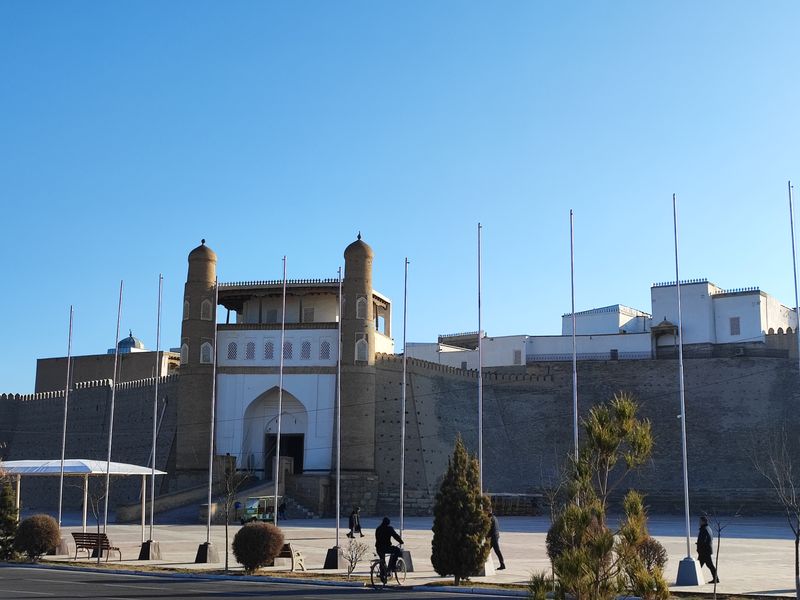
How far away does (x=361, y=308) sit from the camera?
4075cm

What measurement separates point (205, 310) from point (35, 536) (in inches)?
880

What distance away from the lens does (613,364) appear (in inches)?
1943

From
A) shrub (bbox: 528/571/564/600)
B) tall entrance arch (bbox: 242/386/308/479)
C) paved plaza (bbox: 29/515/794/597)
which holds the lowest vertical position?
paved plaza (bbox: 29/515/794/597)

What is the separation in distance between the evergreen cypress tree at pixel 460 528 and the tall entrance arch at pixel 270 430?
84.4 feet

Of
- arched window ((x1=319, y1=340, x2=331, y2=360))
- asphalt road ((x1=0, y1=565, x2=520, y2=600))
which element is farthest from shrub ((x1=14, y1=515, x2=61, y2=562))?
arched window ((x1=319, y1=340, x2=331, y2=360))

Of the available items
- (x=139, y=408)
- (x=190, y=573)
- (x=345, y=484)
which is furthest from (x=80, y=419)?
(x=190, y=573)

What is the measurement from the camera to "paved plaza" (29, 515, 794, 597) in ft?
55.5

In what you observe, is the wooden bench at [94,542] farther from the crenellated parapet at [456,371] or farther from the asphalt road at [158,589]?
the crenellated parapet at [456,371]

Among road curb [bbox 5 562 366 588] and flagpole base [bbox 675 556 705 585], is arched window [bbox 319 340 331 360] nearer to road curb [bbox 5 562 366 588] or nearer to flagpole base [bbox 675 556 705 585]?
road curb [bbox 5 562 366 588]

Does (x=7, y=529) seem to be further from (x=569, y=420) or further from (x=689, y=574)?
(x=569, y=420)

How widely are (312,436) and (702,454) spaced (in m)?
17.9

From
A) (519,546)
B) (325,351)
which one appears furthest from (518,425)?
(519,546)

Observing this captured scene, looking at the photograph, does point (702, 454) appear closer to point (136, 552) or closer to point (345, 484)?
point (345, 484)

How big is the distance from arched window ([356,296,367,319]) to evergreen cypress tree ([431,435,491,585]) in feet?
80.5
